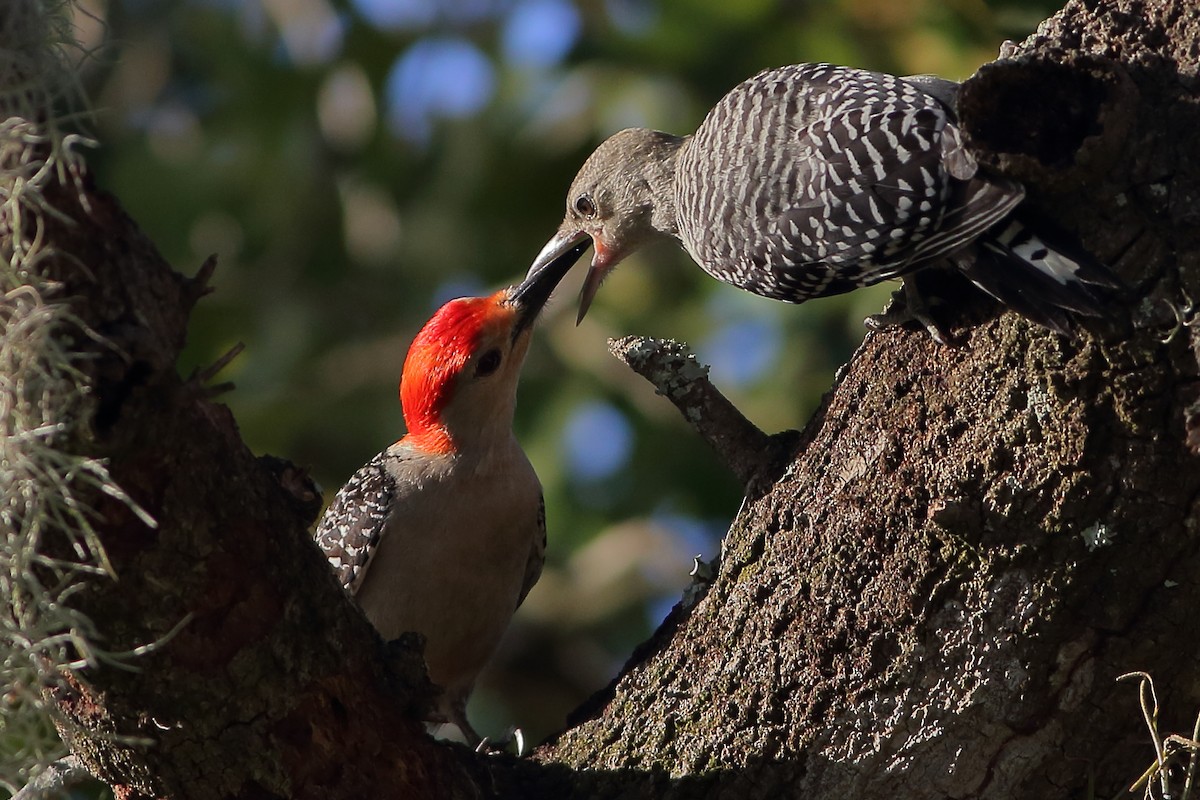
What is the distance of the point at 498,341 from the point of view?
5527 mm

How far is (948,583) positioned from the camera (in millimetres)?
3229

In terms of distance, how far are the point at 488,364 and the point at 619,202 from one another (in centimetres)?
120

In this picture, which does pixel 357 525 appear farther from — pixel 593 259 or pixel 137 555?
pixel 137 555

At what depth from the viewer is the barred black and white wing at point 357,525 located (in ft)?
17.3

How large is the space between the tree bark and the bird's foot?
0.03 m

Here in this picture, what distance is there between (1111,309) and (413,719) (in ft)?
6.09

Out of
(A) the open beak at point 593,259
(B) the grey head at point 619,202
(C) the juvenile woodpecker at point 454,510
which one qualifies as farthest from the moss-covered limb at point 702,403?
(A) the open beak at point 593,259

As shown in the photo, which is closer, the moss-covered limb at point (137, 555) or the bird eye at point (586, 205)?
the moss-covered limb at point (137, 555)

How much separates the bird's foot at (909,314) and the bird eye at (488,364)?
7.37ft

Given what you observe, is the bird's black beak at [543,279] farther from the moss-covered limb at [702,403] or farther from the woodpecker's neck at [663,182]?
the moss-covered limb at [702,403]

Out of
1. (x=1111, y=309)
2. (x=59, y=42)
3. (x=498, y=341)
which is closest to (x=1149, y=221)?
(x=1111, y=309)

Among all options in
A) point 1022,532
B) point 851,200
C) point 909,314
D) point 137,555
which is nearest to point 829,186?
point 851,200

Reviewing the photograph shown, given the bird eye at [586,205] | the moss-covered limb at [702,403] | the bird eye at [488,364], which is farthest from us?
the bird eye at [586,205]

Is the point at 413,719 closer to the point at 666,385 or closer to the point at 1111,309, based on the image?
the point at 666,385
